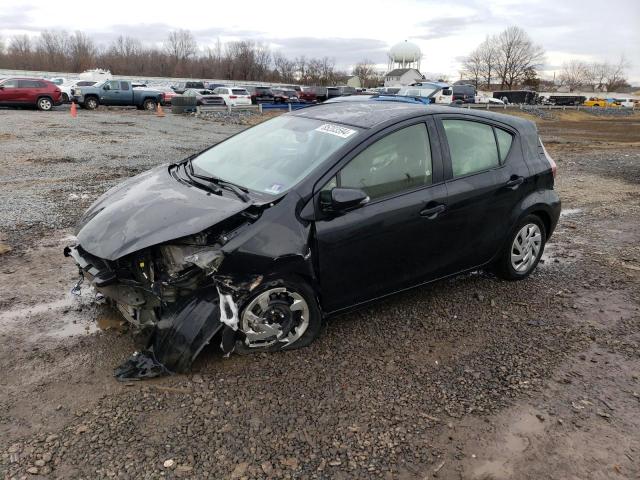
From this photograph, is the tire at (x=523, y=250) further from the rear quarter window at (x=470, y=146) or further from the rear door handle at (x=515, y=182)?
the rear quarter window at (x=470, y=146)

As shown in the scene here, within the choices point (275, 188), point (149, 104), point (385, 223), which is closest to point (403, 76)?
point (149, 104)

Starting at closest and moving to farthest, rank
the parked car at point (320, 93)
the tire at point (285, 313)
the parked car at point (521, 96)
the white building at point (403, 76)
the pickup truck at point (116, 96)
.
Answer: the tire at point (285, 313) < the pickup truck at point (116, 96) < the parked car at point (320, 93) < the parked car at point (521, 96) < the white building at point (403, 76)

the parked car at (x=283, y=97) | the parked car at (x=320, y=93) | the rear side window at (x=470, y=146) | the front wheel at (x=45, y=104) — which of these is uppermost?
the parked car at (x=320, y=93)

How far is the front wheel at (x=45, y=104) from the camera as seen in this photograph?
974 inches

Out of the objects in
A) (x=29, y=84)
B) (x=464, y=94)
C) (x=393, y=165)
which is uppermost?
(x=464, y=94)

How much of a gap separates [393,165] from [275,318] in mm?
1452

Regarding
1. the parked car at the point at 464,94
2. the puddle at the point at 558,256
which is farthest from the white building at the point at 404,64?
the puddle at the point at 558,256

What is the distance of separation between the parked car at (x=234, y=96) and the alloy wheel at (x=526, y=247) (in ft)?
91.3

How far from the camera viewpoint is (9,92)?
23.7 m

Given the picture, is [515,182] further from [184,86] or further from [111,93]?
[184,86]

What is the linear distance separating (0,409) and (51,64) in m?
94.0

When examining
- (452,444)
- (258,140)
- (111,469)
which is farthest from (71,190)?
(452,444)

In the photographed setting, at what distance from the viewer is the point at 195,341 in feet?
10.1

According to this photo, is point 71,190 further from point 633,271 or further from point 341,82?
point 341,82
